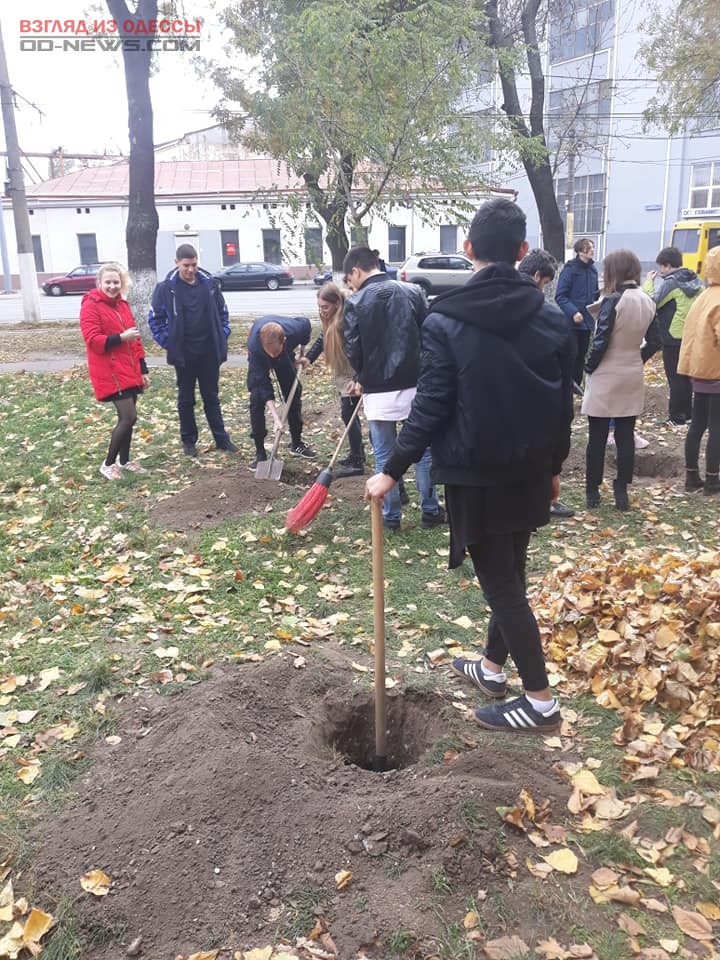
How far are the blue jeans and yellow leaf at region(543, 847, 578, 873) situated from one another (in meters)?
2.94

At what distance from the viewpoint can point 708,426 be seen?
6168 millimetres

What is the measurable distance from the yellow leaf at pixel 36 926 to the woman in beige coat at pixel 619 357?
4.56 m

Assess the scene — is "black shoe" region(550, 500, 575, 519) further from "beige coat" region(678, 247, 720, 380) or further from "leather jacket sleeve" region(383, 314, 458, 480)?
"leather jacket sleeve" region(383, 314, 458, 480)

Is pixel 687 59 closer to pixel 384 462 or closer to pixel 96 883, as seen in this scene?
pixel 384 462

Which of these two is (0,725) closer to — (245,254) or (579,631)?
(579,631)

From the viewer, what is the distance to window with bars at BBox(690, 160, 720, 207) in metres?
31.7

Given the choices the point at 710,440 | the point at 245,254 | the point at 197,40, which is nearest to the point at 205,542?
the point at 710,440

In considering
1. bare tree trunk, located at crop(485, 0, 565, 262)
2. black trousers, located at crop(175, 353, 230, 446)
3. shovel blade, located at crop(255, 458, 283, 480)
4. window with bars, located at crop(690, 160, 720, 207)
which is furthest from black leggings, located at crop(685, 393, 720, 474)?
window with bars, located at crop(690, 160, 720, 207)

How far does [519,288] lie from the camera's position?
108 inches

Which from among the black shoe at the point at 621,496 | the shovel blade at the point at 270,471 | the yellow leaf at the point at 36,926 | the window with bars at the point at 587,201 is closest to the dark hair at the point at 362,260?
the shovel blade at the point at 270,471

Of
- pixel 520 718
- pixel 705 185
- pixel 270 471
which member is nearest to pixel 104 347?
pixel 270 471

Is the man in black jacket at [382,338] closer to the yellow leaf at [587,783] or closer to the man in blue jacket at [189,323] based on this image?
the man in blue jacket at [189,323]

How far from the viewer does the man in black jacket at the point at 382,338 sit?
504 cm

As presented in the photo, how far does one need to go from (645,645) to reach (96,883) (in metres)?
2.49
